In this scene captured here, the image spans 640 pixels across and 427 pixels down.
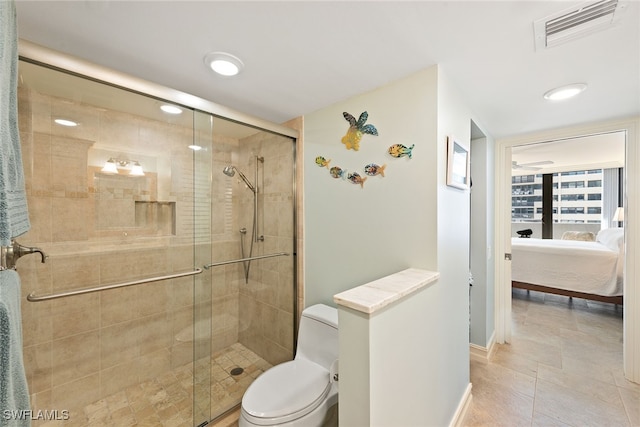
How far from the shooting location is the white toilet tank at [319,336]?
5.39 feet

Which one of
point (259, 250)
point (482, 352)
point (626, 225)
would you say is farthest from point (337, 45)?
point (482, 352)

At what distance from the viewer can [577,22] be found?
1005mm

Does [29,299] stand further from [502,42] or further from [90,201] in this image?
[502,42]

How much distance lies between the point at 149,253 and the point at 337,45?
1997 millimetres

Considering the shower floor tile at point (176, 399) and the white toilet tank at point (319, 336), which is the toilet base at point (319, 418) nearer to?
the white toilet tank at point (319, 336)

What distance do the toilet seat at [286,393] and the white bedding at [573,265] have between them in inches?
151

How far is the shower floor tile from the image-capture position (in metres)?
1.67

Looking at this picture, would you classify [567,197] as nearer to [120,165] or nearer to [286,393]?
[286,393]

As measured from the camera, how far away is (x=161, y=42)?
116 centimetres

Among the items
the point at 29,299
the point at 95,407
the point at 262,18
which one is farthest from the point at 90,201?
the point at 262,18

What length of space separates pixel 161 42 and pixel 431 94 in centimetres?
135

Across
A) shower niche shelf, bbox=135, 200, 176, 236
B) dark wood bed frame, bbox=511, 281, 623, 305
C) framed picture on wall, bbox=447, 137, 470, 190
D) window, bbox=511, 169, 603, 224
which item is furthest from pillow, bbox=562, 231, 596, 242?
shower niche shelf, bbox=135, 200, 176, 236

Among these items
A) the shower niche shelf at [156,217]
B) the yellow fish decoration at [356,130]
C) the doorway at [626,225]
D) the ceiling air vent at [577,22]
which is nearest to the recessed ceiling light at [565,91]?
the ceiling air vent at [577,22]

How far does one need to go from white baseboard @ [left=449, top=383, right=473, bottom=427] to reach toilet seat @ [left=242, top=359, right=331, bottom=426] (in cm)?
82
